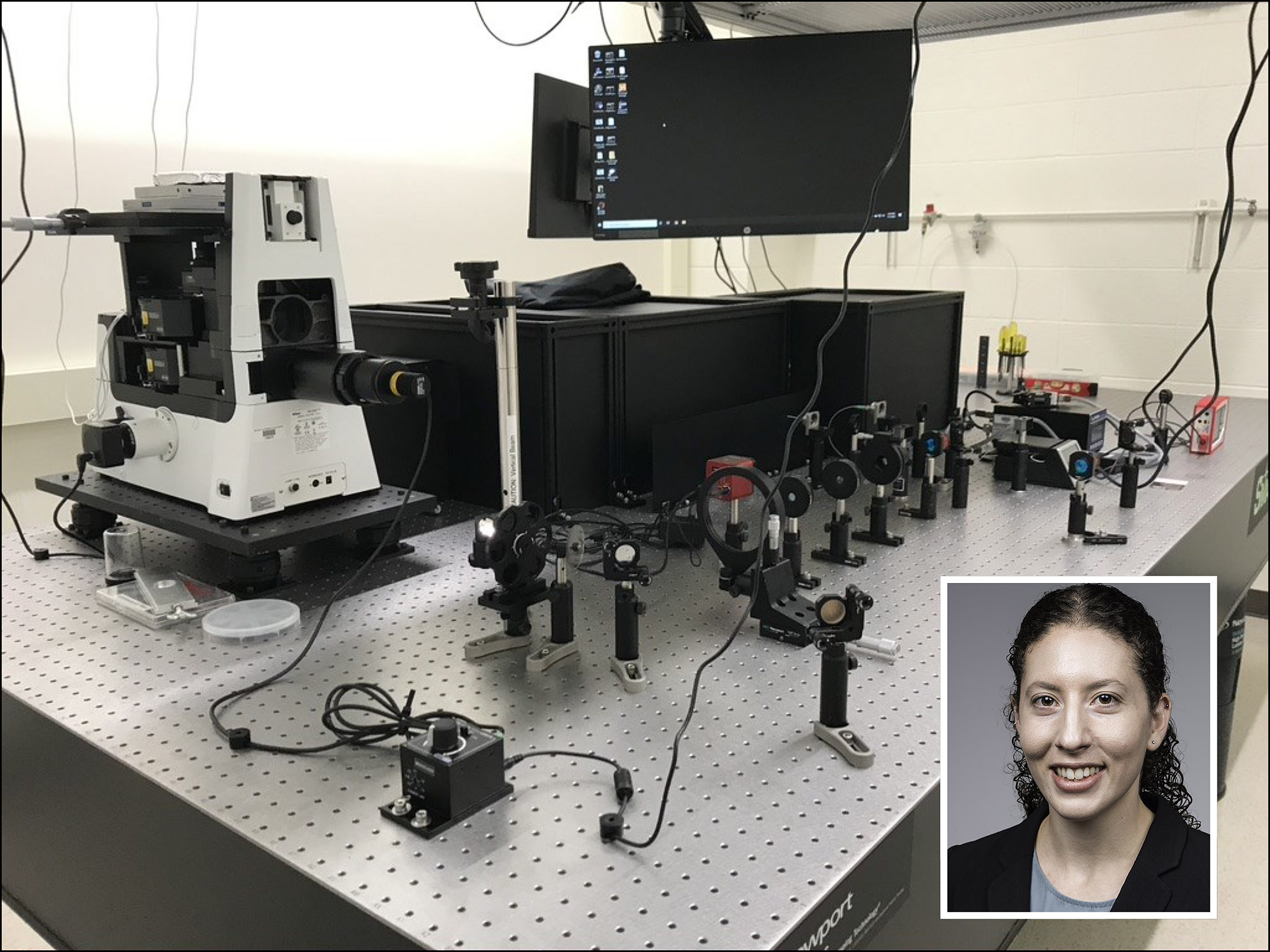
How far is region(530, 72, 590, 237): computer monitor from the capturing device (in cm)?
170

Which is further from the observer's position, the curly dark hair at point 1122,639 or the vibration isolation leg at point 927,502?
the vibration isolation leg at point 927,502

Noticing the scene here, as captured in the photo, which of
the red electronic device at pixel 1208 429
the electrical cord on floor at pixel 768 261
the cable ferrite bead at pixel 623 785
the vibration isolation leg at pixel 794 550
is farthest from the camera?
the electrical cord on floor at pixel 768 261

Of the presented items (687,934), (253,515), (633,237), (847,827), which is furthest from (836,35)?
(687,934)

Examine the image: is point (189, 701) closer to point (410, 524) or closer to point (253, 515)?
point (253, 515)

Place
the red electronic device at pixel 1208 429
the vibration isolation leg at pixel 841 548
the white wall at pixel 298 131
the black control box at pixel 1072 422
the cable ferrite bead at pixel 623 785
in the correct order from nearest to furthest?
the cable ferrite bead at pixel 623 785, the vibration isolation leg at pixel 841 548, the black control box at pixel 1072 422, the red electronic device at pixel 1208 429, the white wall at pixel 298 131

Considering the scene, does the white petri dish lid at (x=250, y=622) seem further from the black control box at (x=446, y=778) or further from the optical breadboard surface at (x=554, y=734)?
the black control box at (x=446, y=778)

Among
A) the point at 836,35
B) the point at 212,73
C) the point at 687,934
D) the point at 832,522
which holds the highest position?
the point at 212,73

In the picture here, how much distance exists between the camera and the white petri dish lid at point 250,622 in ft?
3.61

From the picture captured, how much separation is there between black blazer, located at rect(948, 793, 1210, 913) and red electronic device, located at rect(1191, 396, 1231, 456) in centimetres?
159

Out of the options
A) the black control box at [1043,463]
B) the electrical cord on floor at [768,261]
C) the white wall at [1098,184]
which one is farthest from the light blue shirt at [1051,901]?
the electrical cord on floor at [768,261]

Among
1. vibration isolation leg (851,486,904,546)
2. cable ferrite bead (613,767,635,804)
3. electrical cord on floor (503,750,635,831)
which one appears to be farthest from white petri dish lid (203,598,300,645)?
vibration isolation leg (851,486,904,546)

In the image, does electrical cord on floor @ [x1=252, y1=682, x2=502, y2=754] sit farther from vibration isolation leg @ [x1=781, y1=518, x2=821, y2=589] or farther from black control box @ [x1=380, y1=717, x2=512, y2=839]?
vibration isolation leg @ [x1=781, y1=518, x2=821, y2=589]

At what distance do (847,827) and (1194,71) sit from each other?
3.37m

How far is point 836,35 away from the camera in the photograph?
1.67 m
